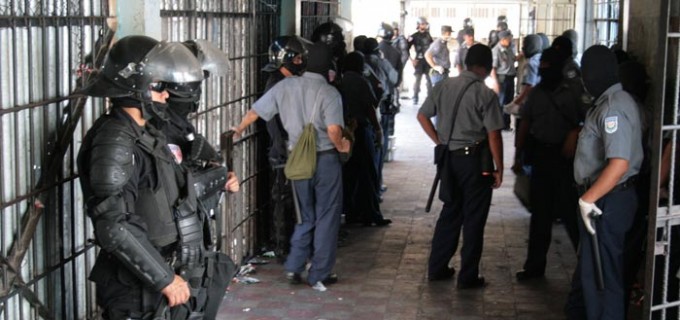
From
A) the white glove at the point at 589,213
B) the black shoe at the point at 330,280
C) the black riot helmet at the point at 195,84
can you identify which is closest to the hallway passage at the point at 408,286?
the black shoe at the point at 330,280

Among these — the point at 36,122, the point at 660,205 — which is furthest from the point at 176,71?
the point at 660,205

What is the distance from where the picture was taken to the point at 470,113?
6.37 meters

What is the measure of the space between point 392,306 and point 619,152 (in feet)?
6.98

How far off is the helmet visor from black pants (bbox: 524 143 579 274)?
337 cm

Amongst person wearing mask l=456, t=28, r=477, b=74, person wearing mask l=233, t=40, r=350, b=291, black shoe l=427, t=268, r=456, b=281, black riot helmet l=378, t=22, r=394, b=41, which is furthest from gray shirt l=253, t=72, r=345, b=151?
person wearing mask l=456, t=28, r=477, b=74

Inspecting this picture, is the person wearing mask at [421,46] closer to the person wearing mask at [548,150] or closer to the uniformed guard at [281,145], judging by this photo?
the uniformed guard at [281,145]

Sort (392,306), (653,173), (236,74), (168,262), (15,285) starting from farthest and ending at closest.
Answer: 1. (236,74)
2. (392,306)
3. (653,173)
4. (168,262)
5. (15,285)

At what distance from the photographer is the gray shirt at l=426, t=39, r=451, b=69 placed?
16.5 m

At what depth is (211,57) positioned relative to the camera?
16.2 feet

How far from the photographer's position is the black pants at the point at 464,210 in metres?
6.42

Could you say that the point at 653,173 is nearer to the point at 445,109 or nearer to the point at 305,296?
the point at 445,109

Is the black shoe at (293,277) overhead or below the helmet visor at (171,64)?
below

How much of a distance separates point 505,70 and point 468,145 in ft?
28.5

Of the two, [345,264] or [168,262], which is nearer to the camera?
[168,262]
